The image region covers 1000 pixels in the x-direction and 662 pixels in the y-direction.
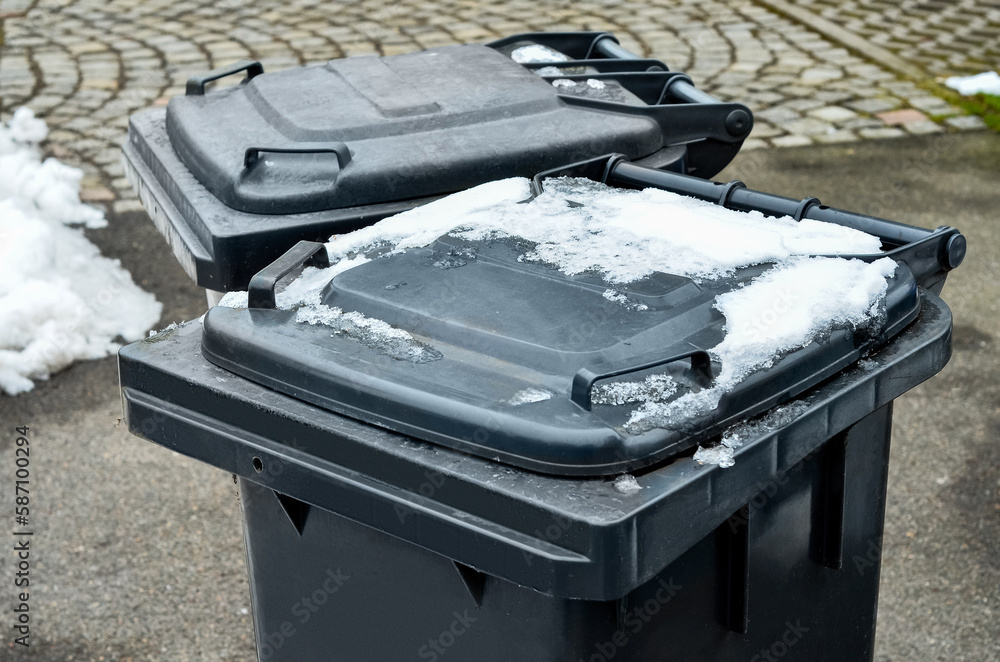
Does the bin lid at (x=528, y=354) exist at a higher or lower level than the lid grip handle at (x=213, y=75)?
lower

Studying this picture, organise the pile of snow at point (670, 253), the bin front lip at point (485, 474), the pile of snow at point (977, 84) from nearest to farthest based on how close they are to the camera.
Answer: the bin front lip at point (485, 474)
the pile of snow at point (670, 253)
the pile of snow at point (977, 84)

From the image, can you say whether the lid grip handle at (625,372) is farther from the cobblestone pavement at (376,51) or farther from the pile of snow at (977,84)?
the pile of snow at (977,84)

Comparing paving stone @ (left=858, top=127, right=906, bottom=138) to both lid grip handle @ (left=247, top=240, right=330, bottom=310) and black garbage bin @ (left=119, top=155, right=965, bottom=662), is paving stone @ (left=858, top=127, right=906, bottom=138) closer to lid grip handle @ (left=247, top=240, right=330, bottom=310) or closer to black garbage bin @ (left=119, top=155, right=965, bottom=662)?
black garbage bin @ (left=119, top=155, right=965, bottom=662)

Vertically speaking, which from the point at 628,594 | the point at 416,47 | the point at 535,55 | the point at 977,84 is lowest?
the point at 977,84

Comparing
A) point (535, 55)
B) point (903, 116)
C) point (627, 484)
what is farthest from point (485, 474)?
point (903, 116)

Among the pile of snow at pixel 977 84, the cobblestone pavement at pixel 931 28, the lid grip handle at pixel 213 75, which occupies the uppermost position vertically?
the lid grip handle at pixel 213 75

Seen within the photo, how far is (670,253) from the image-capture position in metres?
1.85

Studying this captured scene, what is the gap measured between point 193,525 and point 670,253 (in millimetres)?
2409

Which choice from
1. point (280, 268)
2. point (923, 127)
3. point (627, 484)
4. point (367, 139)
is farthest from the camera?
point (923, 127)

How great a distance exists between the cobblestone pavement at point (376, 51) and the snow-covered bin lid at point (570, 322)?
4.24 meters

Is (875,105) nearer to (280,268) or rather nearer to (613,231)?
(613,231)

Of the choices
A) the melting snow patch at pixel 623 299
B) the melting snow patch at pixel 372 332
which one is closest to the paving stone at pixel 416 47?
the melting snow patch at pixel 372 332

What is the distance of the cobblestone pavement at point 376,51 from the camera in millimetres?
6406

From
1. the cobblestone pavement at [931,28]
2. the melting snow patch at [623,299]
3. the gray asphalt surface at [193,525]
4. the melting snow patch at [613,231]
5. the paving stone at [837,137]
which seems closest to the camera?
the melting snow patch at [623,299]
